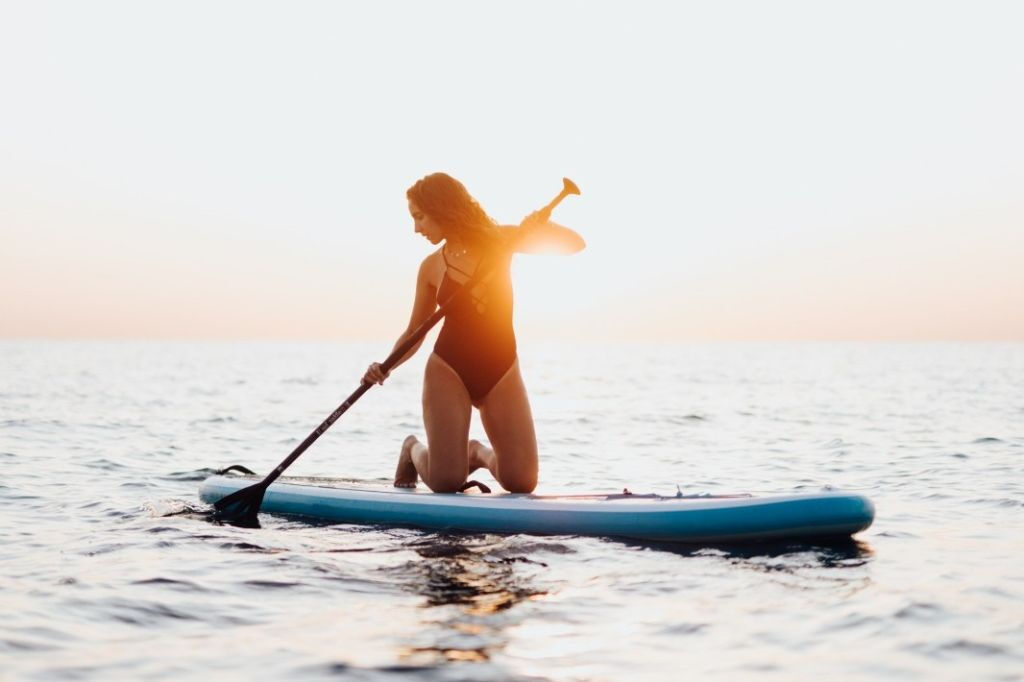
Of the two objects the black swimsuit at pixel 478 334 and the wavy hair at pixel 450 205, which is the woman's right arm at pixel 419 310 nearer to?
the black swimsuit at pixel 478 334

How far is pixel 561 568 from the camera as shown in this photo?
18.3ft

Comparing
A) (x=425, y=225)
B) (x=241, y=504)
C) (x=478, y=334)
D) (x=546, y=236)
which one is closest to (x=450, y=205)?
(x=425, y=225)

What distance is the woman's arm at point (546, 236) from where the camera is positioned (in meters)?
6.25

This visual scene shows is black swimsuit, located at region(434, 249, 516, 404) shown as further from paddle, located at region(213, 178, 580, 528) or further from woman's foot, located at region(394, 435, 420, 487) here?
woman's foot, located at region(394, 435, 420, 487)

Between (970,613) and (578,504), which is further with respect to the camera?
(578,504)

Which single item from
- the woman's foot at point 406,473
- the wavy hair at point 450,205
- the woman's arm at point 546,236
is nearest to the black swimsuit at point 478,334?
the woman's arm at point 546,236

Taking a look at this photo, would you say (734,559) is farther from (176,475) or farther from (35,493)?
(176,475)

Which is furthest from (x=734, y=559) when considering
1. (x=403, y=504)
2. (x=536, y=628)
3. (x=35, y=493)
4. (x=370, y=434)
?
(x=370, y=434)

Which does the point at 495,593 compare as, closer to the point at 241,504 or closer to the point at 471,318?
the point at 471,318

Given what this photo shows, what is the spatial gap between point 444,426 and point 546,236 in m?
1.31

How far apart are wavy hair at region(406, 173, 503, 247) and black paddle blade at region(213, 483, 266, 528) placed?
246cm

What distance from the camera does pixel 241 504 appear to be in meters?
7.31

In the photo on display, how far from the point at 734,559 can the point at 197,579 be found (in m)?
2.84

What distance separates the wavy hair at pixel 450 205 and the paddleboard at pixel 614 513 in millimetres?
1665
